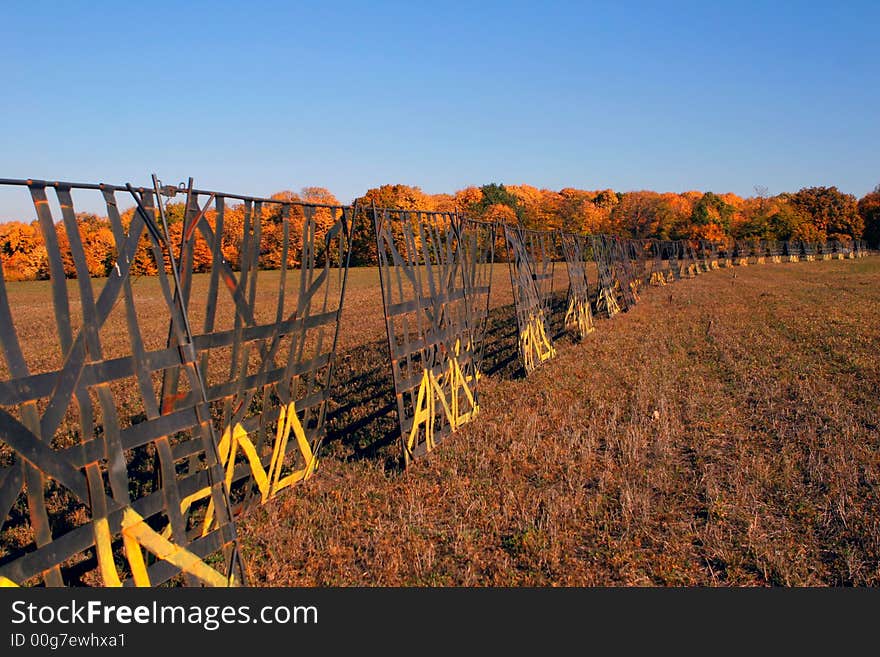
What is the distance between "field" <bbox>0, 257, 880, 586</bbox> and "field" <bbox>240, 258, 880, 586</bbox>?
0.08 feet

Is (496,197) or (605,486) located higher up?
(496,197)

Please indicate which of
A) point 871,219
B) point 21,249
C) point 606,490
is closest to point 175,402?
point 606,490

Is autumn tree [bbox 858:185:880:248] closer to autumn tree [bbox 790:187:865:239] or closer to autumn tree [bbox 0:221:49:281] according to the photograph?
autumn tree [bbox 790:187:865:239]

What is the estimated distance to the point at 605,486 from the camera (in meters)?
7.20

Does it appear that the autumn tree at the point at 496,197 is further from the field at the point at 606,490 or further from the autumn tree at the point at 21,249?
the field at the point at 606,490

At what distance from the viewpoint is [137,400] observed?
480 inches

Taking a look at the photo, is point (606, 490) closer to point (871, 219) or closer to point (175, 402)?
point (175, 402)

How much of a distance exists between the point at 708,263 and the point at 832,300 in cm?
4703

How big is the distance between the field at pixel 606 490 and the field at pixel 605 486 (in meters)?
0.02

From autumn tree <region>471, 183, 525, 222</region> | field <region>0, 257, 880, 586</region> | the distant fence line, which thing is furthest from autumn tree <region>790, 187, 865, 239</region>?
the distant fence line

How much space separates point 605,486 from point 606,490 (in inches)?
3.1

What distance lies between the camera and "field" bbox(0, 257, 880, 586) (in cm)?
550

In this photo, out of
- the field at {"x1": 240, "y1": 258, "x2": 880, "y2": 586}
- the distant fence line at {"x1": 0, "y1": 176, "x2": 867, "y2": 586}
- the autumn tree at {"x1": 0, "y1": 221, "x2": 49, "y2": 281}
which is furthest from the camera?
the autumn tree at {"x1": 0, "y1": 221, "x2": 49, "y2": 281}

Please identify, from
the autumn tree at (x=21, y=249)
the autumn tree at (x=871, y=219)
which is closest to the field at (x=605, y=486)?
the autumn tree at (x=21, y=249)
